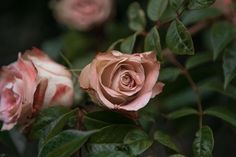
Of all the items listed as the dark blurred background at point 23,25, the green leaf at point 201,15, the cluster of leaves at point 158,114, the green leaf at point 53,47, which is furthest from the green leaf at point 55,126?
the dark blurred background at point 23,25

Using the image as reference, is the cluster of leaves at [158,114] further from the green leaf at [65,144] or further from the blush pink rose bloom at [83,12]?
the blush pink rose bloom at [83,12]

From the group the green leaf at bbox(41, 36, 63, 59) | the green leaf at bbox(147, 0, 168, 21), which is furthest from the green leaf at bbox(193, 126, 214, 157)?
the green leaf at bbox(41, 36, 63, 59)

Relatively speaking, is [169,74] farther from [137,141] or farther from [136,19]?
[137,141]

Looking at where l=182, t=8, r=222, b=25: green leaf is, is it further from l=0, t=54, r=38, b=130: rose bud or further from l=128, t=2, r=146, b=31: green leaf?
l=0, t=54, r=38, b=130: rose bud

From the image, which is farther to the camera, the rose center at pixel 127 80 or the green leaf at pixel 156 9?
the green leaf at pixel 156 9

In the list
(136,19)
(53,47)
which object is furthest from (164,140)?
(53,47)
